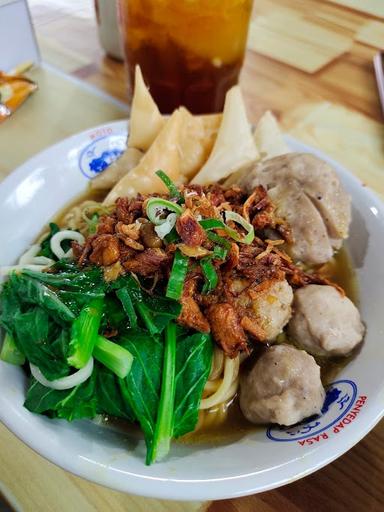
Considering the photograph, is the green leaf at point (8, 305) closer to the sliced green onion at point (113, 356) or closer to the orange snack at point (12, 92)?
the sliced green onion at point (113, 356)

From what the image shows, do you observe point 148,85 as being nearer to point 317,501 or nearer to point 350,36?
point 350,36

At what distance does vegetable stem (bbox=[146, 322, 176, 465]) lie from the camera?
117 cm

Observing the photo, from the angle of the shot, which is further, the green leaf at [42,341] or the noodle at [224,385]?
the noodle at [224,385]

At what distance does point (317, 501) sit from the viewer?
121 cm

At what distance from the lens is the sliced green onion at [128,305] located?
1.28m

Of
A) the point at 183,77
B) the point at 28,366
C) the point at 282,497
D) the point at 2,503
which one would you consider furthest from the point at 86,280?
the point at 183,77

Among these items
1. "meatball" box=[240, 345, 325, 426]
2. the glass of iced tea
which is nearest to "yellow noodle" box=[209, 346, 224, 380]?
"meatball" box=[240, 345, 325, 426]

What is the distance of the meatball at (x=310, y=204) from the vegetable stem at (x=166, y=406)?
518 millimetres

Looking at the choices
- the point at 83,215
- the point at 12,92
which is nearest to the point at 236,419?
the point at 83,215

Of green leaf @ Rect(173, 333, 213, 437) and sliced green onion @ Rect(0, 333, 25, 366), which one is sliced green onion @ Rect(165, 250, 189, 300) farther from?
sliced green onion @ Rect(0, 333, 25, 366)

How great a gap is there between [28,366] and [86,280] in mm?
299

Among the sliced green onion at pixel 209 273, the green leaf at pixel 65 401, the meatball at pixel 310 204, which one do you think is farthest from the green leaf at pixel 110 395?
the meatball at pixel 310 204

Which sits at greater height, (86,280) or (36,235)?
(86,280)

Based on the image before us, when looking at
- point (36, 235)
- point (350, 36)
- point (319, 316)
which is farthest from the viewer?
point (350, 36)
